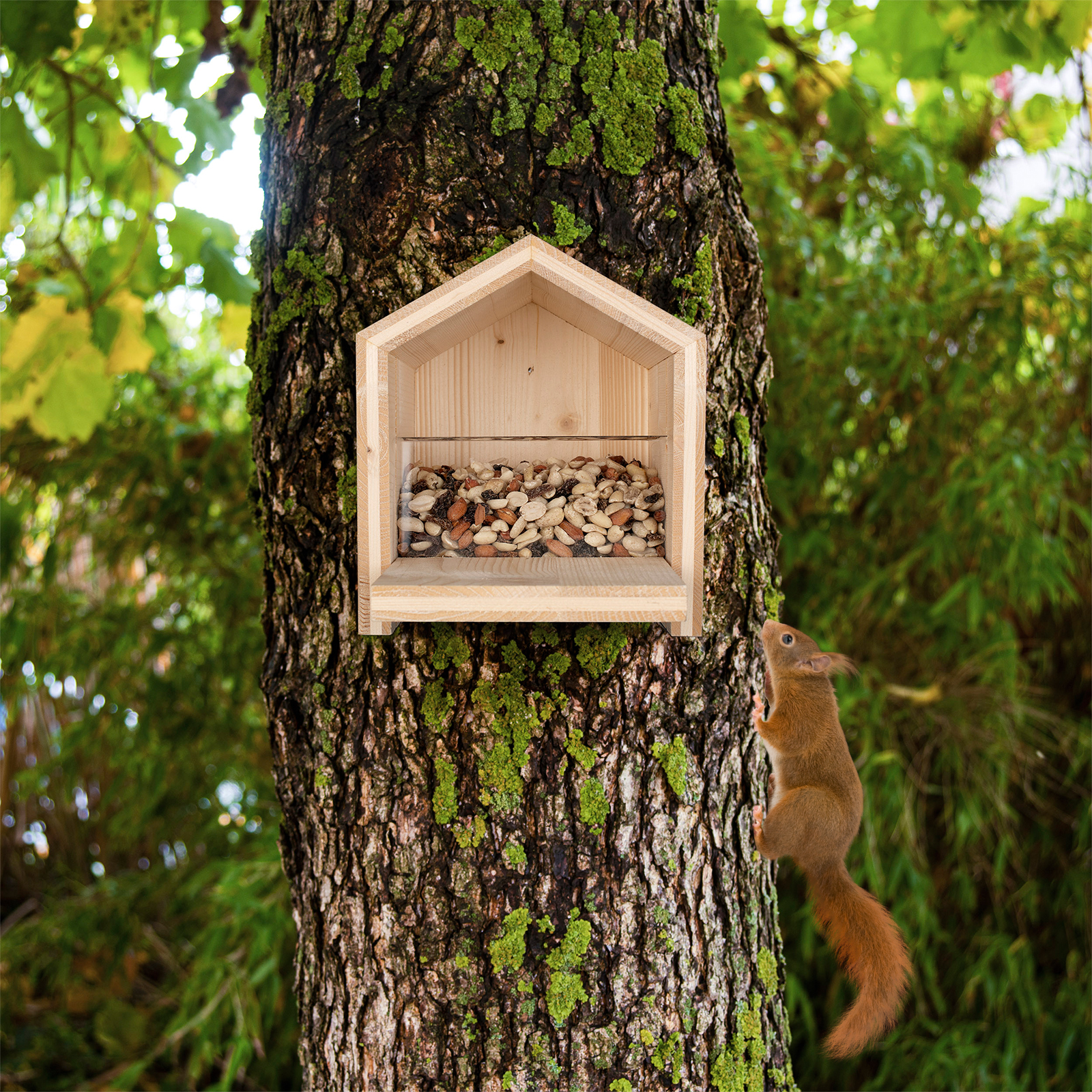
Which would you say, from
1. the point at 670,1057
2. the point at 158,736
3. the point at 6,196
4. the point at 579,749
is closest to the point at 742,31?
the point at 579,749

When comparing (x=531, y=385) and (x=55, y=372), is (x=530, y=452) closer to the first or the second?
(x=531, y=385)

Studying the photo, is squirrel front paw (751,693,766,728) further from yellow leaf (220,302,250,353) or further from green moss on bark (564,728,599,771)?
yellow leaf (220,302,250,353)

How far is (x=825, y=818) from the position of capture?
91cm

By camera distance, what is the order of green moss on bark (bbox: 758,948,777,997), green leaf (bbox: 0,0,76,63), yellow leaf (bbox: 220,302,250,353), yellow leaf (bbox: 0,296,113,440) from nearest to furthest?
green moss on bark (bbox: 758,948,777,997)
green leaf (bbox: 0,0,76,63)
yellow leaf (bbox: 0,296,113,440)
yellow leaf (bbox: 220,302,250,353)

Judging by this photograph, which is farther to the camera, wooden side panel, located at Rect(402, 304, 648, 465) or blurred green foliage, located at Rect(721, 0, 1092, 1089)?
blurred green foliage, located at Rect(721, 0, 1092, 1089)

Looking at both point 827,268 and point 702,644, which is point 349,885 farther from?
point 827,268

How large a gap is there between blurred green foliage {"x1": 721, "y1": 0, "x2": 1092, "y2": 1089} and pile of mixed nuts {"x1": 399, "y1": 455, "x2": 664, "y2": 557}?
36.4 inches

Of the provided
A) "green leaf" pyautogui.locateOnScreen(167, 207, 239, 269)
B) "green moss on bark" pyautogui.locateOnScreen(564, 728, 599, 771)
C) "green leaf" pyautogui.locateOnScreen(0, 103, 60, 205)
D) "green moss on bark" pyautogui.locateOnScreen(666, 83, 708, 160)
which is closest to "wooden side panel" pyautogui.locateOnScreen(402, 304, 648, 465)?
"green moss on bark" pyautogui.locateOnScreen(666, 83, 708, 160)

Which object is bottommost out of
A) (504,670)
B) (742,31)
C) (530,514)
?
(504,670)

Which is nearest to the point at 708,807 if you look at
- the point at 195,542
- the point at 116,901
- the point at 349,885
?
the point at 349,885

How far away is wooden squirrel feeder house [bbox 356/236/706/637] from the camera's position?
2.52ft

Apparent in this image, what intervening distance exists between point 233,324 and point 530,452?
123 cm

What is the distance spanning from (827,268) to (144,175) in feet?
5.12

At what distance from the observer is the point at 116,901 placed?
237 centimetres
